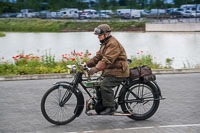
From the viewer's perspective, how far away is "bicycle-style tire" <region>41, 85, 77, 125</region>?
6961mm

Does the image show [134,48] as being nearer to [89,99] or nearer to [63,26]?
[89,99]

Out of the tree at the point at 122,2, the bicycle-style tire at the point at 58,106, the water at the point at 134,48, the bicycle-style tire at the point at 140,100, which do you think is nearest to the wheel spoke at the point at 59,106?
the bicycle-style tire at the point at 58,106

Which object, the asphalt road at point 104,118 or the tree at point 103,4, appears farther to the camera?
the tree at point 103,4

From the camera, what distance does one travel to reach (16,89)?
11.2 m

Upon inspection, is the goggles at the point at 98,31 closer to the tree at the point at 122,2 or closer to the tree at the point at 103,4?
the tree at the point at 103,4

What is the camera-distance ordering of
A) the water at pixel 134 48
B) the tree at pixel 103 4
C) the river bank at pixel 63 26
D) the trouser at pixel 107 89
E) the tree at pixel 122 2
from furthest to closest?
the tree at pixel 122 2, the tree at pixel 103 4, the river bank at pixel 63 26, the water at pixel 134 48, the trouser at pixel 107 89

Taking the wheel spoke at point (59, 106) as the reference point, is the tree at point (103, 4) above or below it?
below

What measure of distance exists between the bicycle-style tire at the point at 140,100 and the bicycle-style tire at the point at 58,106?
922 millimetres

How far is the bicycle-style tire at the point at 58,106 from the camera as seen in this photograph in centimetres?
696

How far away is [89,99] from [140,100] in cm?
97

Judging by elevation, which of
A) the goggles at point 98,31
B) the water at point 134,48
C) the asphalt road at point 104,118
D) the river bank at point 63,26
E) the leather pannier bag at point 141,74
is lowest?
the river bank at point 63,26

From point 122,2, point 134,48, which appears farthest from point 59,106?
point 122,2

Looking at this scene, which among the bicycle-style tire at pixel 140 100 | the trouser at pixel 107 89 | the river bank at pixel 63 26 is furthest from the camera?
the river bank at pixel 63 26

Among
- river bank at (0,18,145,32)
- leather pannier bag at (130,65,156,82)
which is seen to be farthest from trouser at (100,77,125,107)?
river bank at (0,18,145,32)
